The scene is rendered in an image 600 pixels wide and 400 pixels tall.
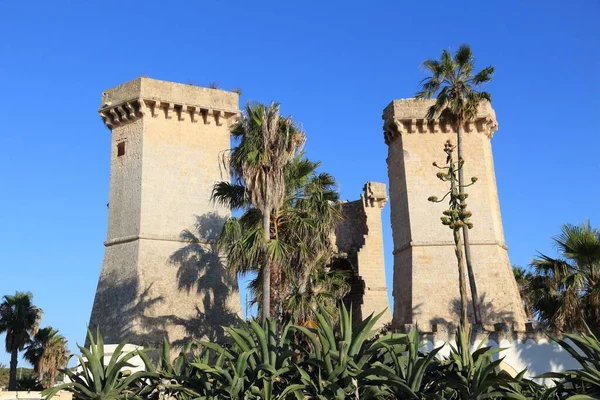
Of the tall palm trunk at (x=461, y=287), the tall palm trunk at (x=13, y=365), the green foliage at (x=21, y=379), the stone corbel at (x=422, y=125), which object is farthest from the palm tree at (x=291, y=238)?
the tall palm trunk at (x=13, y=365)

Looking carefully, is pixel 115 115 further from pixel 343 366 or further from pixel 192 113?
pixel 343 366

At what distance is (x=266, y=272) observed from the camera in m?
15.1

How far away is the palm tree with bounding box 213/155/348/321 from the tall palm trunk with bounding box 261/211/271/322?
5.8 inches

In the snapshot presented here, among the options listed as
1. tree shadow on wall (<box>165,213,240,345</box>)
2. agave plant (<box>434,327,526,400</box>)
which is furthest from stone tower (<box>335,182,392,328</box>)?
agave plant (<box>434,327,526,400</box>)

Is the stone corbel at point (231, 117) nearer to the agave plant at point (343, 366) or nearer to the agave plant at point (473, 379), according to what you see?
the agave plant at point (343, 366)

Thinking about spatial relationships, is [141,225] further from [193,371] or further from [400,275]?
[193,371]

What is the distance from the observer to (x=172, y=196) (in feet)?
68.8

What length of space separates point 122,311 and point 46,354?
397 inches

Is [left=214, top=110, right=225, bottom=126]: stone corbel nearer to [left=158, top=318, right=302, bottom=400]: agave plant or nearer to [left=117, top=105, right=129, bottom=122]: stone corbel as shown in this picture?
[left=117, top=105, right=129, bottom=122]: stone corbel

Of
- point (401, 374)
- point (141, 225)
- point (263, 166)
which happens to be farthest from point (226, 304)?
point (401, 374)

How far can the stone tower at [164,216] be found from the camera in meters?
19.8

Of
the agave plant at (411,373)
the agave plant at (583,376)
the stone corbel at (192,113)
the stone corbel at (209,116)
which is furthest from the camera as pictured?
the stone corbel at (209,116)

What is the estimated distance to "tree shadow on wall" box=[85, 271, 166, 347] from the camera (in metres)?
19.2

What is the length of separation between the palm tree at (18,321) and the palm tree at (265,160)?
15578mm
